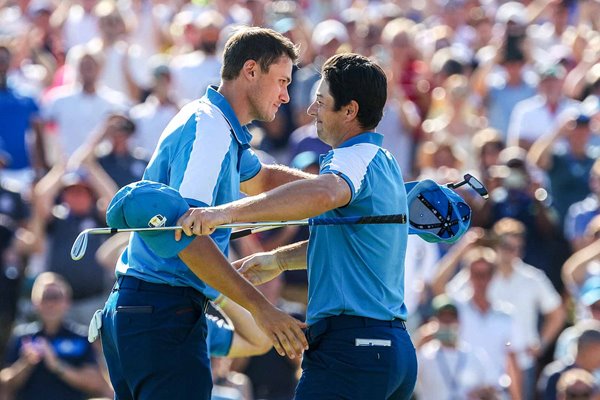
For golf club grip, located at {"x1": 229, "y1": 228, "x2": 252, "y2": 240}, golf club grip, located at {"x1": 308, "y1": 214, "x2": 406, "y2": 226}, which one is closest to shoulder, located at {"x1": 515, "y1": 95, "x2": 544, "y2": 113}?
golf club grip, located at {"x1": 229, "y1": 228, "x2": 252, "y2": 240}

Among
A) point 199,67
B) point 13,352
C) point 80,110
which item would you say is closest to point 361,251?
point 13,352

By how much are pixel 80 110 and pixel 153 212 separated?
302 inches

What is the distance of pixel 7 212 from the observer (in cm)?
1168

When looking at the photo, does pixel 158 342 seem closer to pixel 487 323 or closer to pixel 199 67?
pixel 487 323

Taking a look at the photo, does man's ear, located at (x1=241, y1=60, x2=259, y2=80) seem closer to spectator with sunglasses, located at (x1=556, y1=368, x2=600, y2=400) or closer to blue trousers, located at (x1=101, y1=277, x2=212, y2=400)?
blue trousers, located at (x1=101, y1=277, x2=212, y2=400)

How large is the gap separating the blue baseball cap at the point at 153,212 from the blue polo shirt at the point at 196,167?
0.17m

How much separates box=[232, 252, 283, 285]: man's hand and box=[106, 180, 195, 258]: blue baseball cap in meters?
0.81

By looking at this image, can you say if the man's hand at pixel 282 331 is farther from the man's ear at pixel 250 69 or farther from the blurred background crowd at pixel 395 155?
the blurred background crowd at pixel 395 155

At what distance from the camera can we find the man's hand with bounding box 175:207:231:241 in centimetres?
530

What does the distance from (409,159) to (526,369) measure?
9.32 feet

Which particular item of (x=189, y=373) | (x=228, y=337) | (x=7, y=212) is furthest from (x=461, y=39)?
(x=189, y=373)

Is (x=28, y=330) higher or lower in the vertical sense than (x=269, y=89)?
lower

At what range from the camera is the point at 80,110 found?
42.2 feet

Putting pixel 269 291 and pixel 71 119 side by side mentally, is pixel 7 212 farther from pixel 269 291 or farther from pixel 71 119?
pixel 269 291
